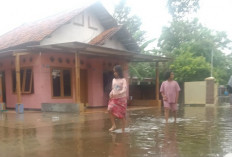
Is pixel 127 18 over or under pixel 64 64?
over

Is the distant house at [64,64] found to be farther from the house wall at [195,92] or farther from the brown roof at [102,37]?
the house wall at [195,92]

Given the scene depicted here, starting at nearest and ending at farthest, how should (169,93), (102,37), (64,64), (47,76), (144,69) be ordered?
(169,93) < (47,76) < (64,64) < (102,37) < (144,69)

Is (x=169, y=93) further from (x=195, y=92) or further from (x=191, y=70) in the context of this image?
(x=191, y=70)

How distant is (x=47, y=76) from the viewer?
44.7 ft

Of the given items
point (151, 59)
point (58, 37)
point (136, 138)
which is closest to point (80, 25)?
point (58, 37)

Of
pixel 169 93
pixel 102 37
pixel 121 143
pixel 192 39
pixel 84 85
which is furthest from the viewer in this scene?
pixel 192 39

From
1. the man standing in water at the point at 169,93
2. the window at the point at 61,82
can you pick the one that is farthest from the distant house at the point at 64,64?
the man standing in water at the point at 169,93

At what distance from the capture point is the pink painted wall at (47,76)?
1346 centimetres

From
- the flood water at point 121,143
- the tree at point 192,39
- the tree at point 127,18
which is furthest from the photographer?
the tree at point 127,18

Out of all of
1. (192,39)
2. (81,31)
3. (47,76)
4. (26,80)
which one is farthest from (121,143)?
(192,39)

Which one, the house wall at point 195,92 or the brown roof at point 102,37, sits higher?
the brown roof at point 102,37

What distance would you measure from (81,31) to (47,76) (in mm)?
3875

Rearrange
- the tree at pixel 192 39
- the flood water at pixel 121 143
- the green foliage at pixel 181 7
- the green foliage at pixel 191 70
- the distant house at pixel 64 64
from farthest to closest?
the tree at pixel 192 39 → the green foliage at pixel 191 70 → the distant house at pixel 64 64 → the green foliage at pixel 181 7 → the flood water at pixel 121 143

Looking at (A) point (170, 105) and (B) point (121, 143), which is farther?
(A) point (170, 105)
